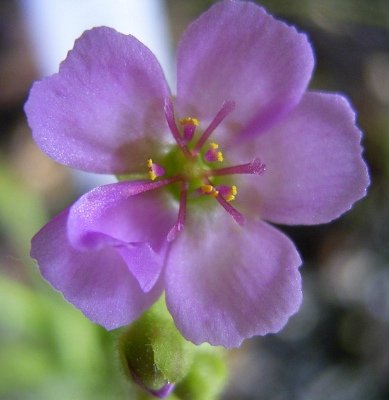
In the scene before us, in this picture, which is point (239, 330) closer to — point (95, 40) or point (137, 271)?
point (137, 271)

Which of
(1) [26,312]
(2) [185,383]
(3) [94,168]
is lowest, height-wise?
(1) [26,312]

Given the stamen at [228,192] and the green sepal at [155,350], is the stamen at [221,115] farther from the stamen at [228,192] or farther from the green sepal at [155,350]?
the green sepal at [155,350]

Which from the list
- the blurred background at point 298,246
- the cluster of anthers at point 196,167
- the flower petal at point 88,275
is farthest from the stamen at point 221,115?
the blurred background at point 298,246

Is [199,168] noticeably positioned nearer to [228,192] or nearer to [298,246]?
[228,192]

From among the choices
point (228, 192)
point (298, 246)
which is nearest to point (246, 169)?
point (228, 192)

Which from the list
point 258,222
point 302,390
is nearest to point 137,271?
point 258,222

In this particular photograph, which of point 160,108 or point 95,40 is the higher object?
point 95,40
